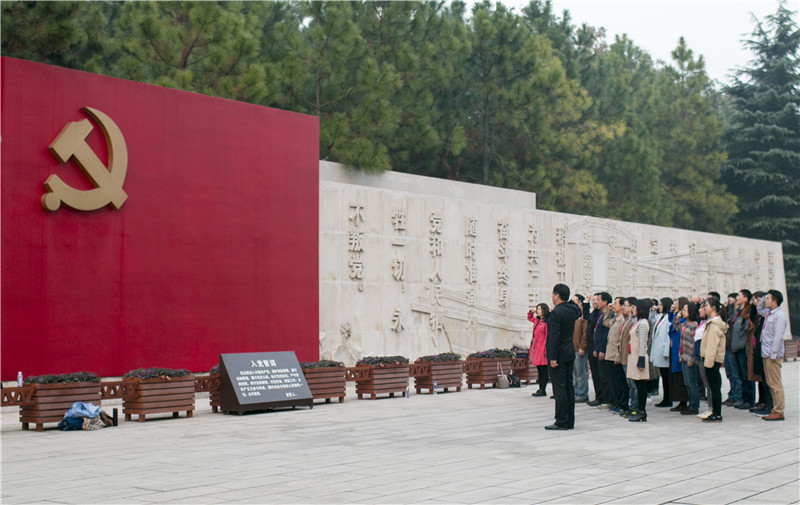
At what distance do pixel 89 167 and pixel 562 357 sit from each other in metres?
7.77

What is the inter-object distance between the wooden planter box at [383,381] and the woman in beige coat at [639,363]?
14.1ft

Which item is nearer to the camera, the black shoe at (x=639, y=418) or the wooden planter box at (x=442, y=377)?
the black shoe at (x=639, y=418)

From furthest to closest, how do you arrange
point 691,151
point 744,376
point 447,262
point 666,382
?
1. point 691,151
2. point 447,262
3. point 666,382
4. point 744,376

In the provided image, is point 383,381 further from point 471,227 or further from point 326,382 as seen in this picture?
point 471,227

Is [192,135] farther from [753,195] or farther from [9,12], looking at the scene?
[753,195]

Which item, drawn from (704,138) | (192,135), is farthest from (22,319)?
(704,138)

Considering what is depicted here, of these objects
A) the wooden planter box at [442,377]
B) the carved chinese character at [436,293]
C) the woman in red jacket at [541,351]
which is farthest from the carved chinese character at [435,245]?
the woman in red jacket at [541,351]

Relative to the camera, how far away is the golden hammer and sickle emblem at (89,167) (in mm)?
12719

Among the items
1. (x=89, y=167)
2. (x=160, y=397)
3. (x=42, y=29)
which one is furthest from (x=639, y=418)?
(x=42, y=29)

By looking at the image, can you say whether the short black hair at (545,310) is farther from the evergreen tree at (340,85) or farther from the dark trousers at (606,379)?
the evergreen tree at (340,85)

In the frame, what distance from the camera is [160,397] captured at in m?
11.1

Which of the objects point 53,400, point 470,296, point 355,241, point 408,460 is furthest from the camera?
point 470,296

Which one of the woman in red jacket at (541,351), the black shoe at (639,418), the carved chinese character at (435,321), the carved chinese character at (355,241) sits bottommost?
the black shoe at (639,418)

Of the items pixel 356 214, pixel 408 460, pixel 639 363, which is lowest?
pixel 408 460
